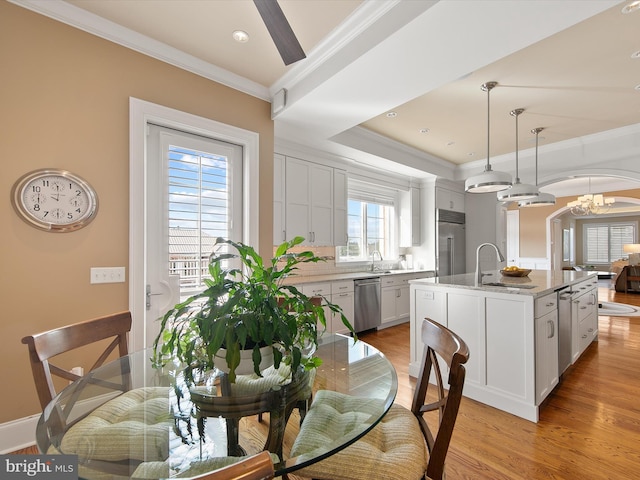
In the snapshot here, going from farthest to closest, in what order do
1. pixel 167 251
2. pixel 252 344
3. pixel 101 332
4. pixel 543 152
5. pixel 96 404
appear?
1. pixel 543 152
2. pixel 167 251
3. pixel 101 332
4. pixel 96 404
5. pixel 252 344

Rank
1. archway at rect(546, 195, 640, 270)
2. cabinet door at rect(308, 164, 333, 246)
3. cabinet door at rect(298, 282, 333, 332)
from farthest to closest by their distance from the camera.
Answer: archway at rect(546, 195, 640, 270)
cabinet door at rect(308, 164, 333, 246)
cabinet door at rect(298, 282, 333, 332)

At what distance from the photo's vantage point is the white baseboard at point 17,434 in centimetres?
187

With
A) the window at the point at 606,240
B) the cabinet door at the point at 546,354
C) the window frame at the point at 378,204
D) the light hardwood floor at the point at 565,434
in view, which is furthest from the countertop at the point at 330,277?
the window at the point at 606,240

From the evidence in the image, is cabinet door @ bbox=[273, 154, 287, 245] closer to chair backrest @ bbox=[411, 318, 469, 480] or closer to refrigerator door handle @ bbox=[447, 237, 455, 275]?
chair backrest @ bbox=[411, 318, 469, 480]

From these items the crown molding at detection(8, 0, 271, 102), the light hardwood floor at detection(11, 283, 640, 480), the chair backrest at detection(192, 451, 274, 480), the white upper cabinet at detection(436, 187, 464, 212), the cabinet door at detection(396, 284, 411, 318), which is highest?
the crown molding at detection(8, 0, 271, 102)

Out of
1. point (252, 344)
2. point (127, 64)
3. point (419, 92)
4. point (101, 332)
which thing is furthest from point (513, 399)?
point (127, 64)

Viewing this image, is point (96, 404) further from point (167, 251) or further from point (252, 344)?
point (167, 251)

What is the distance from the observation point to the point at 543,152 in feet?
15.8

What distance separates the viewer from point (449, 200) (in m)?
6.03

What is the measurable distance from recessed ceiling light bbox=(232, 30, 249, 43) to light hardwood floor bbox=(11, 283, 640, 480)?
3.03 meters

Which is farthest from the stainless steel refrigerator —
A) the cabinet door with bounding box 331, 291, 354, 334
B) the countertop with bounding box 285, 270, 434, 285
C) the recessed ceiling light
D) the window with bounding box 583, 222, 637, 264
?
the window with bounding box 583, 222, 637, 264

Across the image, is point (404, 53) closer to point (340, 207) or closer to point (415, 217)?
point (340, 207)

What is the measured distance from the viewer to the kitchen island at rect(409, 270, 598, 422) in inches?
90.0

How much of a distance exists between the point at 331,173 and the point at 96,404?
3.74 m
